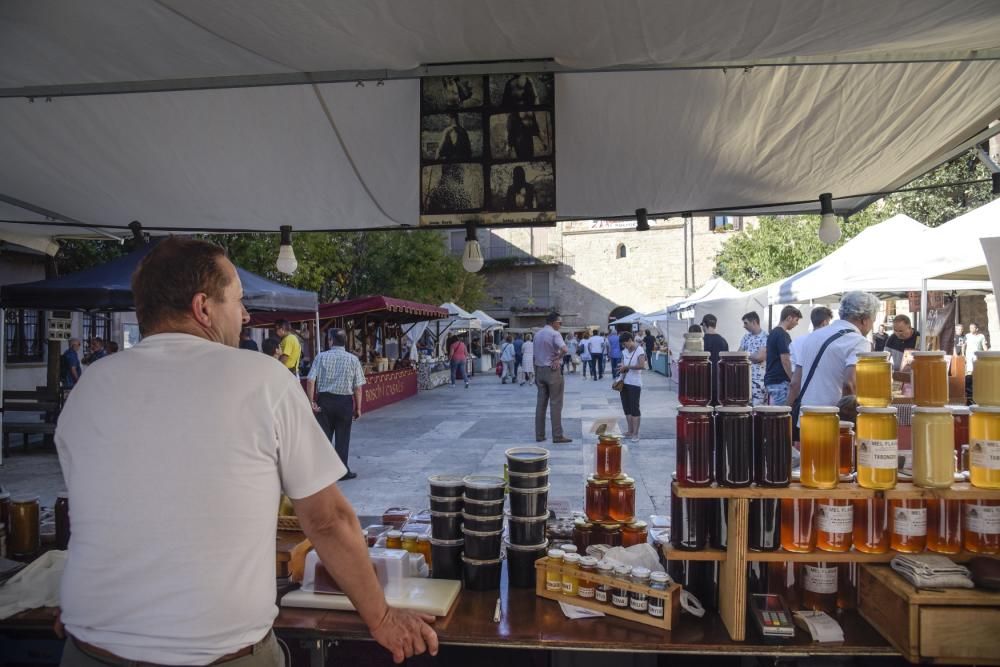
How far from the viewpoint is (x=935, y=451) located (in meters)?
2.36

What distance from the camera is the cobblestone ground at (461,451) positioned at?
23.3ft

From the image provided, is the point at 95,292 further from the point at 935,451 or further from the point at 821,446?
the point at 935,451

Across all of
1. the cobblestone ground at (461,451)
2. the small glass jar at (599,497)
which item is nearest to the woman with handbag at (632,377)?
the cobblestone ground at (461,451)

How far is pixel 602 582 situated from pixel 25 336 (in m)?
19.6

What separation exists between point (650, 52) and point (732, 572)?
2100 mm

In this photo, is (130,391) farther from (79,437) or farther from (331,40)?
(331,40)

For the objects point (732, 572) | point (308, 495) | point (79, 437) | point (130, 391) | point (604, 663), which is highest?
point (130, 391)

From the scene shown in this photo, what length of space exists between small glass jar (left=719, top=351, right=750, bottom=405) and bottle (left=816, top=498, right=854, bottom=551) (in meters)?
0.49

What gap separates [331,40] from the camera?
255 cm

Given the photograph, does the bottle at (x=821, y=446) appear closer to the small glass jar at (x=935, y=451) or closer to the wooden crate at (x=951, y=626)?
the small glass jar at (x=935, y=451)

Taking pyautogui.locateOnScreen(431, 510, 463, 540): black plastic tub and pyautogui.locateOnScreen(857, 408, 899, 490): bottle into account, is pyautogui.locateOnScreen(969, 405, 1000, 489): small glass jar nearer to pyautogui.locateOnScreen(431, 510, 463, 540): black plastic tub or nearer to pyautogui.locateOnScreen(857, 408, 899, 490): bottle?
pyautogui.locateOnScreen(857, 408, 899, 490): bottle

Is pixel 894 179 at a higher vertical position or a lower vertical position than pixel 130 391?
higher

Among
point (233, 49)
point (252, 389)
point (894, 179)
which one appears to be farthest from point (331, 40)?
point (894, 179)

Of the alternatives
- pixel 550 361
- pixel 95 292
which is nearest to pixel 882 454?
pixel 550 361
